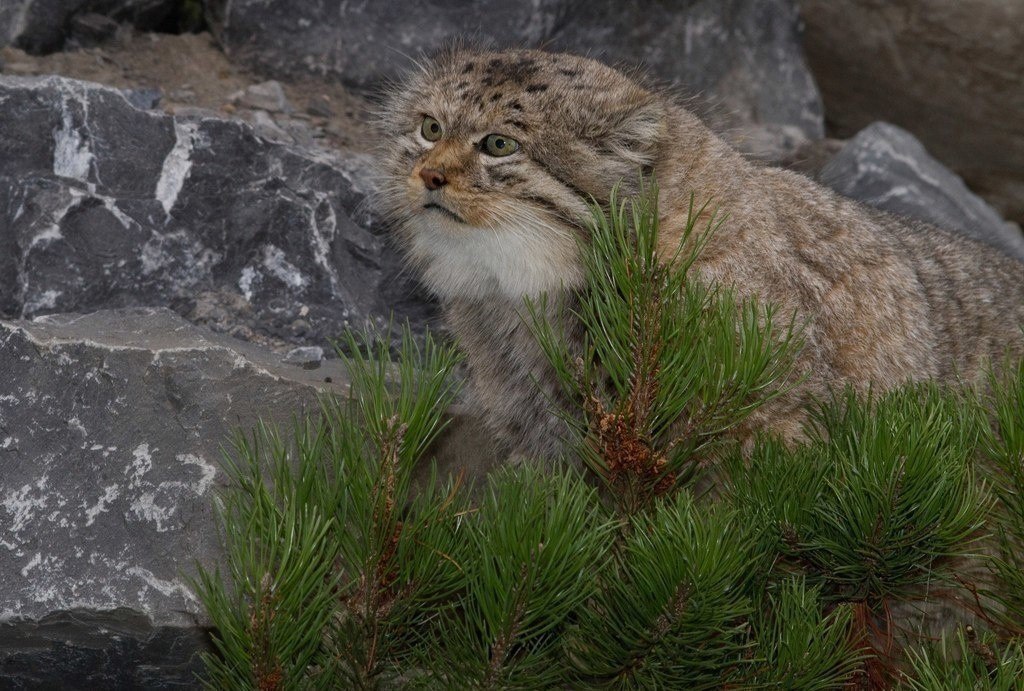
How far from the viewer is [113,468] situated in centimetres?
366

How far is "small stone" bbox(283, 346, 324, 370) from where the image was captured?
4.34 meters

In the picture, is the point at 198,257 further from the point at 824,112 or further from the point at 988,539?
the point at 824,112

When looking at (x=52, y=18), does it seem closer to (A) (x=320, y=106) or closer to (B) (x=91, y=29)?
(B) (x=91, y=29)

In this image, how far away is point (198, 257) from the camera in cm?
471

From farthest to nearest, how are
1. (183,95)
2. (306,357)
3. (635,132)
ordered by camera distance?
(183,95) → (306,357) → (635,132)

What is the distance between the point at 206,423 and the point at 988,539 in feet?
7.17

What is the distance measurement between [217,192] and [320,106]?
112cm

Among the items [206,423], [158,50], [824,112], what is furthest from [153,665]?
[824,112]

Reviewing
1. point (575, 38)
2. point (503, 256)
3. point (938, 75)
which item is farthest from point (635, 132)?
point (938, 75)

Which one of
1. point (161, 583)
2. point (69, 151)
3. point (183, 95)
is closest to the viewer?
point (161, 583)

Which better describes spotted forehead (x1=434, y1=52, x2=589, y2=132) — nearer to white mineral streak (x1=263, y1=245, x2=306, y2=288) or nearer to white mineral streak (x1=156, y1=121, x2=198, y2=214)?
white mineral streak (x1=263, y1=245, x2=306, y2=288)

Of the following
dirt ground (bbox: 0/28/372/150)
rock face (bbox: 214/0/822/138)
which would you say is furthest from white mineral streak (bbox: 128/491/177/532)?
rock face (bbox: 214/0/822/138)

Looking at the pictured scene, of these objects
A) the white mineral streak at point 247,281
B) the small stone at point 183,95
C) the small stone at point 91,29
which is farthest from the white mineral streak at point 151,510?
the small stone at point 91,29

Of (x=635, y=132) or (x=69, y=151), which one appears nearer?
(x=635, y=132)
